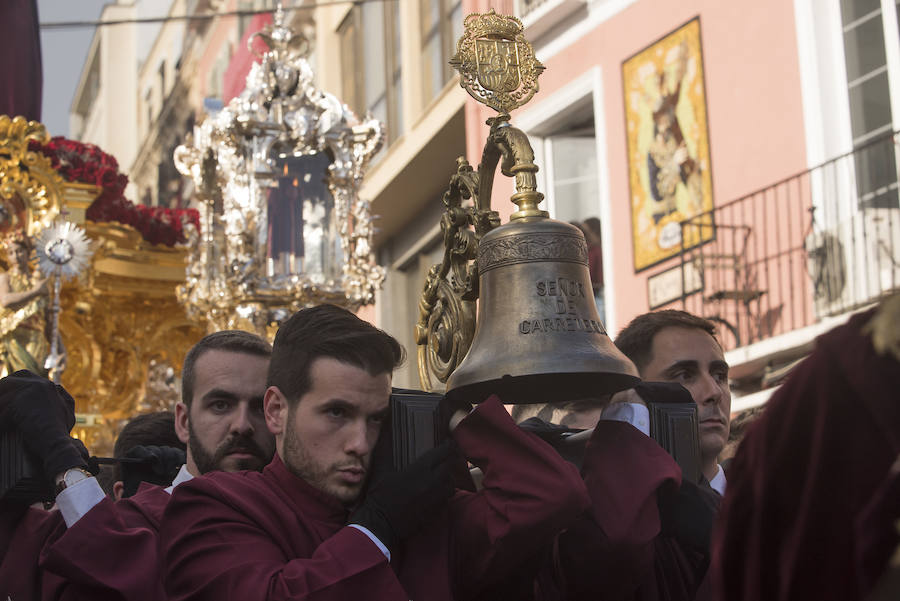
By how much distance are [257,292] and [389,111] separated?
9226mm

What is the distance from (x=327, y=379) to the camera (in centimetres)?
302

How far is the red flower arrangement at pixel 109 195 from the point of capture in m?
8.75

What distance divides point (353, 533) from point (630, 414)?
→ 0.72m

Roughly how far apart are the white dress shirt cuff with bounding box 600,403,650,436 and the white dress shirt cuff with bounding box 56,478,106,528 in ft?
3.80

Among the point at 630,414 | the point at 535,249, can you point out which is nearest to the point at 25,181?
the point at 535,249

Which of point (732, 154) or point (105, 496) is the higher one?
point (732, 154)

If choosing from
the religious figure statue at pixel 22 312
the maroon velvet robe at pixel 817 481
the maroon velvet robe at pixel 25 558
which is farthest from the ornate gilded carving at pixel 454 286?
the religious figure statue at pixel 22 312

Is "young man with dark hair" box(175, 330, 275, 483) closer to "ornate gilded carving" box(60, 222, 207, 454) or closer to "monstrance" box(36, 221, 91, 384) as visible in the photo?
"monstrance" box(36, 221, 91, 384)

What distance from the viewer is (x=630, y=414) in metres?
3.18

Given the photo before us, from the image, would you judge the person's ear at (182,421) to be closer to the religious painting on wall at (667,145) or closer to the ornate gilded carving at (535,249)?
the ornate gilded carving at (535,249)

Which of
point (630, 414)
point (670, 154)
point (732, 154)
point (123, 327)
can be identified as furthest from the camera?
point (670, 154)

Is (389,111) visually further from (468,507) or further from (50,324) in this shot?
(468,507)

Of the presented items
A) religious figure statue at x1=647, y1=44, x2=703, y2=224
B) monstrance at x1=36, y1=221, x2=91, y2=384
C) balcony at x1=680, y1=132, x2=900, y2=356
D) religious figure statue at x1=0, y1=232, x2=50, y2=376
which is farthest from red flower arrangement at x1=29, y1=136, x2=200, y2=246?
religious figure statue at x1=647, y1=44, x2=703, y2=224

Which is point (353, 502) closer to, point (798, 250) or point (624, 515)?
point (624, 515)
